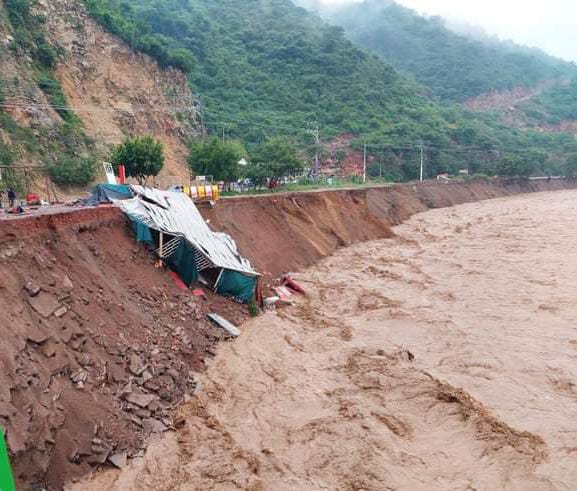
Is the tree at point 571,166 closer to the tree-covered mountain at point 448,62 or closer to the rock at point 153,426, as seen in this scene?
the tree-covered mountain at point 448,62

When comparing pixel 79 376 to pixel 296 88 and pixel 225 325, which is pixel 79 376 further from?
pixel 296 88

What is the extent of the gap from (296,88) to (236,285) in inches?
3375

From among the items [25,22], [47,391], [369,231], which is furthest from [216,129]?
[47,391]

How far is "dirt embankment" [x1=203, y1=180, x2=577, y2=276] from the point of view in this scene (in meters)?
27.6

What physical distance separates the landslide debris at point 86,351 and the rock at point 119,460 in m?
0.03

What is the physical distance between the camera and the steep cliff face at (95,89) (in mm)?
40406

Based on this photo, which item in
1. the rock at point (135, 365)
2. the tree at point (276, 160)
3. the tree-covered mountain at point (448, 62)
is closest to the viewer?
the rock at point (135, 365)

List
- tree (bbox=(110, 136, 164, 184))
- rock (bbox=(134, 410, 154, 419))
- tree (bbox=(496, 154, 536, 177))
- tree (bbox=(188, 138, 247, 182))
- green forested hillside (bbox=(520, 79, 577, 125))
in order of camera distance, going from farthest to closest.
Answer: green forested hillside (bbox=(520, 79, 577, 125)) < tree (bbox=(496, 154, 536, 177)) < tree (bbox=(188, 138, 247, 182)) < tree (bbox=(110, 136, 164, 184)) < rock (bbox=(134, 410, 154, 419))

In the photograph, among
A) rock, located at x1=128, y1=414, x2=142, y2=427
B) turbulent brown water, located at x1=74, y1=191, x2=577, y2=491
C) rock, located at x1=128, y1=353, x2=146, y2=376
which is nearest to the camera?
turbulent brown water, located at x1=74, y1=191, x2=577, y2=491

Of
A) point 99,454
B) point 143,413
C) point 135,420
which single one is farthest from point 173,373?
point 99,454

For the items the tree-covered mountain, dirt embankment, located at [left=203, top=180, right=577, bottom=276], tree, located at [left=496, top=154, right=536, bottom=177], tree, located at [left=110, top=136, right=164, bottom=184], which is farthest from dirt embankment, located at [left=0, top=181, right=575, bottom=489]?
the tree-covered mountain

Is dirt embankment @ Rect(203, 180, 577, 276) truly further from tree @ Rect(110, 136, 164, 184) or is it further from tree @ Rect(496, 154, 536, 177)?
tree @ Rect(496, 154, 536, 177)

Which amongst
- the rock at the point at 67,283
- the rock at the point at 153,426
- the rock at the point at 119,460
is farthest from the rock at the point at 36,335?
the rock at the point at 119,460

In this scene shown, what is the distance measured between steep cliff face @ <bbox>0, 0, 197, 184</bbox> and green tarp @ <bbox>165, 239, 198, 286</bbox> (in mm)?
23126
